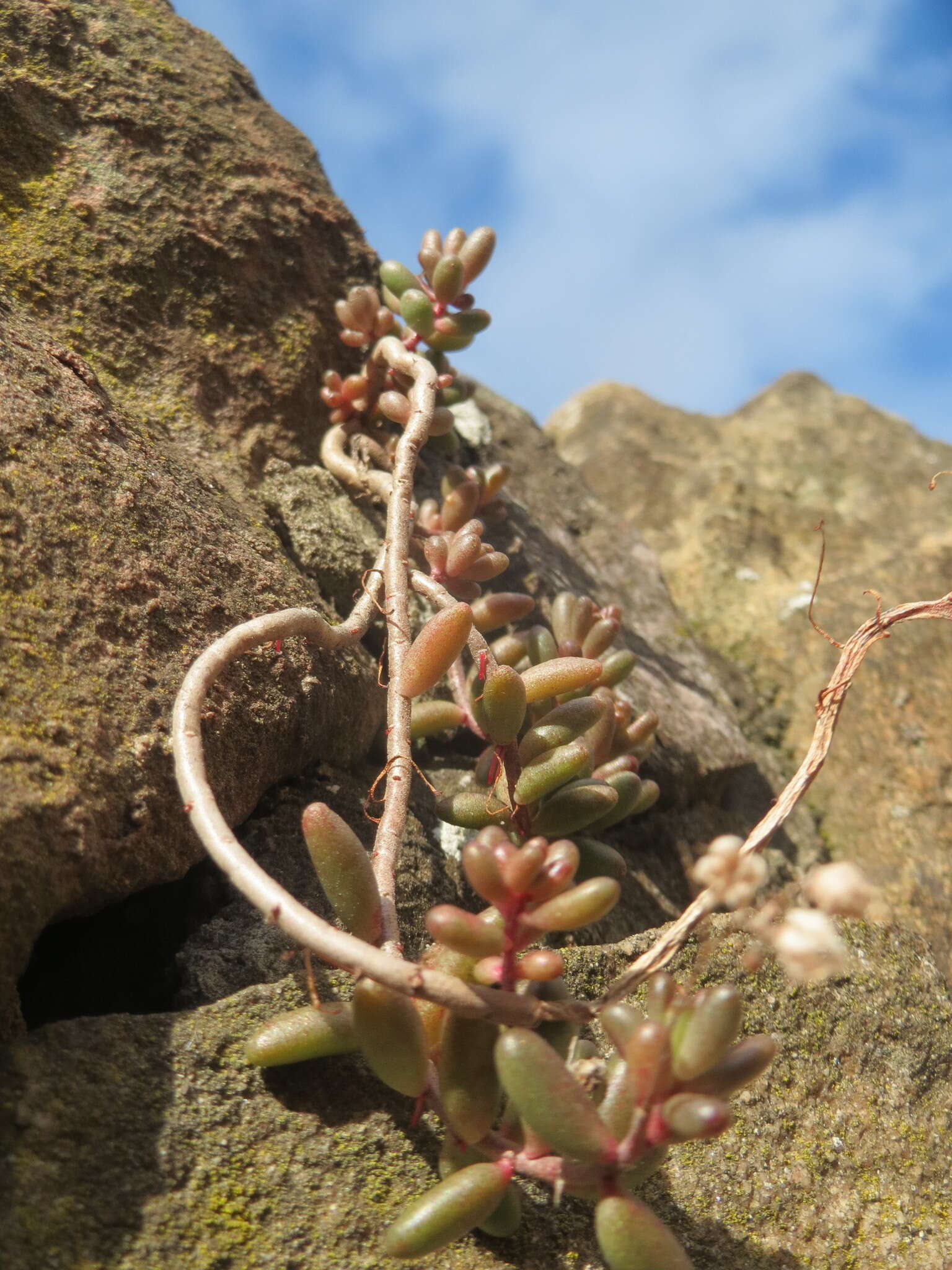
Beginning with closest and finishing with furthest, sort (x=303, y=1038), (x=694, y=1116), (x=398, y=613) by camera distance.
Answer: (x=694, y=1116), (x=303, y=1038), (x=398, y=613)

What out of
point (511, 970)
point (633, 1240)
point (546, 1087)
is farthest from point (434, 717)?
point (633, 1240)

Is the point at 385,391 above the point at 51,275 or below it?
below

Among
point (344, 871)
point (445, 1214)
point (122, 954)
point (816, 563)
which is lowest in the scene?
point (445, 1214)

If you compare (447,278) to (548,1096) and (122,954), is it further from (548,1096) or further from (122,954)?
(548,1096)

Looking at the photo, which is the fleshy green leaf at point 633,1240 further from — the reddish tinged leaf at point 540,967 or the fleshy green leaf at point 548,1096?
the reddish tinged leaf at point 540,967

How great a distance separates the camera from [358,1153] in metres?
1.23

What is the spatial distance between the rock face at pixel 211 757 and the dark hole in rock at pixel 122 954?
0.02 meters

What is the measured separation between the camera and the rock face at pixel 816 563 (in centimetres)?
254

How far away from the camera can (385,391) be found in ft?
7.50

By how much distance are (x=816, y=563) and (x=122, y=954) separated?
2.58 meters

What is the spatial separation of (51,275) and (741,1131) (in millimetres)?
1982

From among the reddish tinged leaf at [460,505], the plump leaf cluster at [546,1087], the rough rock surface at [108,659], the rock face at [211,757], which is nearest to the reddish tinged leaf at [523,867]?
the plump leaf cluster at [546,1087]

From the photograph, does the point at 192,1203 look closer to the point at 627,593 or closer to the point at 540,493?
the point at 627,593

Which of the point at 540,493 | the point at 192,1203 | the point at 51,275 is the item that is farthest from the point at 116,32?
the point at 192,1203
